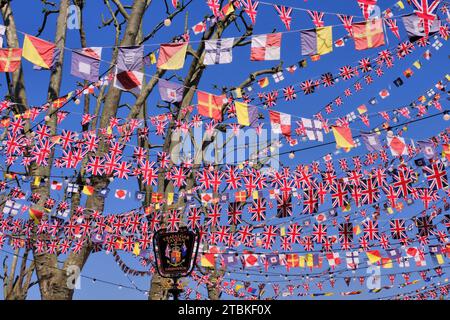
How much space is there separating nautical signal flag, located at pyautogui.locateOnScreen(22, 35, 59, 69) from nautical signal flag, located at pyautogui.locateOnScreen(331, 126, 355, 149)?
5.24 m

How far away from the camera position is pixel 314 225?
12820 millimetres

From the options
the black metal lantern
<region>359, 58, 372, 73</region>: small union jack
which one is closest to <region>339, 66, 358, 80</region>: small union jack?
<region>359, 58, 372, 73</region>: small union jack

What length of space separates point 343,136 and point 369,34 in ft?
6.61

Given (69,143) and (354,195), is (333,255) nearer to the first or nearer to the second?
(354,195)

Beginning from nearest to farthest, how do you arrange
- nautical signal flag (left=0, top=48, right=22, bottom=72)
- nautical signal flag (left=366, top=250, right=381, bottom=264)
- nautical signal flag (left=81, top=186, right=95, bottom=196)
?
nautical signal flag (left=0, top=48, right=22, bottom=72) < nautical signal flag (left=81, top=186, right=95, bottom=196) < nautical signal flag (left=366, top=250, right=381, bottom=264)

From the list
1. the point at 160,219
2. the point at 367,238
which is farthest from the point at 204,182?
the point at 367,238

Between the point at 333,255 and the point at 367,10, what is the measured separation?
6954mm

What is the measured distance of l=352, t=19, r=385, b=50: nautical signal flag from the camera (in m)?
8.78

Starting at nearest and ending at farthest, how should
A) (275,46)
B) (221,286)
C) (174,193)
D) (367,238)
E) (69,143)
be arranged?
(275,46) < (69,143) < (367,238) < (174,193) < (221,286)

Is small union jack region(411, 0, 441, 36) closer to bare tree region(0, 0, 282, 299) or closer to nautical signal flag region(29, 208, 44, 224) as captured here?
bare tree region(0, 0, 282, 299)

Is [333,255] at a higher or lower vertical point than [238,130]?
lower

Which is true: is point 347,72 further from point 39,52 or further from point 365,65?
point 39,52

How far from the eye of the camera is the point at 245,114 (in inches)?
391

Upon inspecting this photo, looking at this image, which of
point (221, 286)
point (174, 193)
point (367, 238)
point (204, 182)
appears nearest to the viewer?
point (204, 182)
